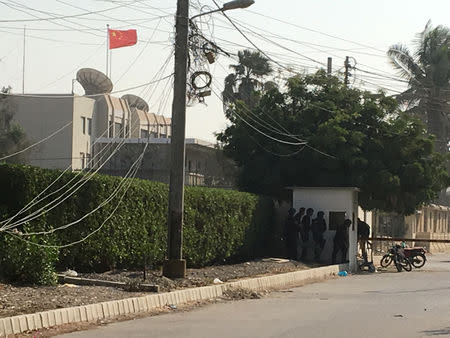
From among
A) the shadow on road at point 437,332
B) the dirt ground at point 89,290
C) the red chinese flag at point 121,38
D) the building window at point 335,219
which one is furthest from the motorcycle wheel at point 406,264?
the shadow on road at point 437,332

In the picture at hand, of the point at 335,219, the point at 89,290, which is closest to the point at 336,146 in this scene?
the point at 335,219

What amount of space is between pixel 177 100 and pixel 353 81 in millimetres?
22239

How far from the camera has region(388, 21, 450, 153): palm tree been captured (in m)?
56.9

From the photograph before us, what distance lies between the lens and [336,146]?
3309 cm

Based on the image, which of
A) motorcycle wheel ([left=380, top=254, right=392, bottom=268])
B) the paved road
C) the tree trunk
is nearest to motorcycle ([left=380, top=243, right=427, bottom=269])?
motorcycle wheel ([left=380, top=254, right=392, bottom=268])

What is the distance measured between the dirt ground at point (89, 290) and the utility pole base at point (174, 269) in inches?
8.6

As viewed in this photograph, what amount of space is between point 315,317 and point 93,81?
46828mm

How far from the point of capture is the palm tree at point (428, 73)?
2240 inches

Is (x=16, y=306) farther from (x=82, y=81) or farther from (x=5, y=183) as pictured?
(x=82, y=81)

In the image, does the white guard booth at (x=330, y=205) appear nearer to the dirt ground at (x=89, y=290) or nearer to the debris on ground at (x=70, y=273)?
the dirt ground at (x=89, y=290)

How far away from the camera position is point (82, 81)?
59469mm

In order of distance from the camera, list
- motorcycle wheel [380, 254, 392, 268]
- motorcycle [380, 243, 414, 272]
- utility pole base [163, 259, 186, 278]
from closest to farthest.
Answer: utility pole base [163, 259, 186, 278], motorcycle [380, 243, 414, 272], motorcycle wheel [380, 254, 392, 268]

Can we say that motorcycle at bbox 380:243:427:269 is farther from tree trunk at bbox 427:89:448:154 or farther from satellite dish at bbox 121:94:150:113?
satellite dish at bbox 121:94:150:113

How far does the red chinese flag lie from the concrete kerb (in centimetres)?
809
